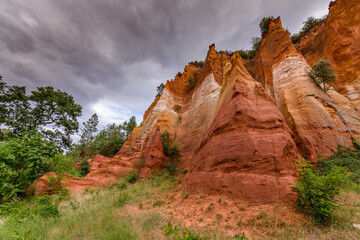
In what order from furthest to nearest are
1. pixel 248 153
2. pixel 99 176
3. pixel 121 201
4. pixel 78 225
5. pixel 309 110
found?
pixel 99 176, pixel 309 110, pixel 121 201, pixel 248 153, pixel 78 225

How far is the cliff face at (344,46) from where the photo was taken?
38.5 ft

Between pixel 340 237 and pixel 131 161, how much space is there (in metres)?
14.0

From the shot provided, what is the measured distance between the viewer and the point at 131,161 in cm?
1378

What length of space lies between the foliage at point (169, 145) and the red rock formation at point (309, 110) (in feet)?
34.2

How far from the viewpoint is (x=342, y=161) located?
7.05 metres

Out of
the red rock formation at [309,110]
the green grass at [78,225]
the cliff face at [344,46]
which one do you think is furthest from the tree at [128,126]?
the cliff face at [344,46]

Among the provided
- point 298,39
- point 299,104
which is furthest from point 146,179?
point 298,39

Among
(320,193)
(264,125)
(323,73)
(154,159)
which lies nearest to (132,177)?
(154,159)

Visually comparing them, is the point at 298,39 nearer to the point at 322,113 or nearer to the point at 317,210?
the point at 322,113

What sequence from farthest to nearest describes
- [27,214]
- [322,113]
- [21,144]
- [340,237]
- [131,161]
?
[131,161]
[322,113]
[21,144]
[27,214]
[340,237]

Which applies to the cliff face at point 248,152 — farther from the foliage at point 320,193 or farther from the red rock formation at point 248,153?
the foliage at point 320,193

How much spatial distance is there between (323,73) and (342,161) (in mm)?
7737

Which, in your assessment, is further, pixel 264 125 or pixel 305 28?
pixel 305 28

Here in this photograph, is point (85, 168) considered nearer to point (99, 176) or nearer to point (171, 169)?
point (99, 176)
